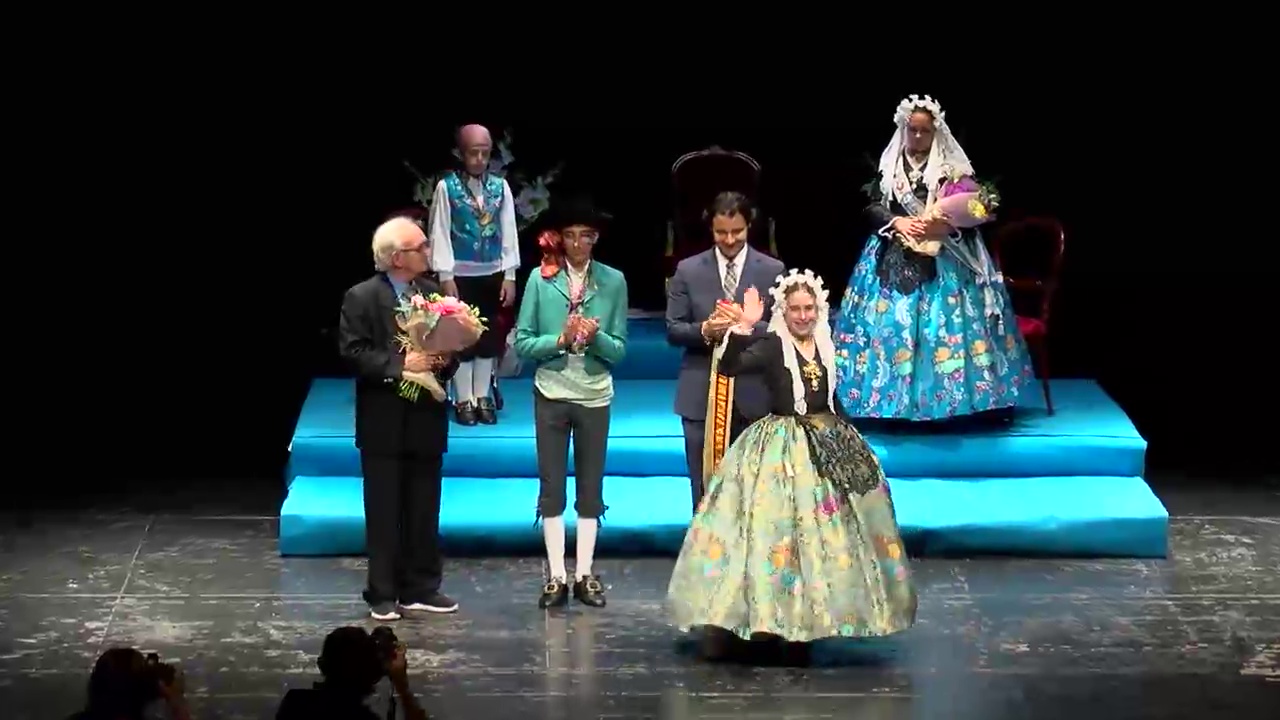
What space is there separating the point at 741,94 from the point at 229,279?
2.45 m

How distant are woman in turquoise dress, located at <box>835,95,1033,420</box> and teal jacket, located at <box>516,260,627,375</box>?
1215mm

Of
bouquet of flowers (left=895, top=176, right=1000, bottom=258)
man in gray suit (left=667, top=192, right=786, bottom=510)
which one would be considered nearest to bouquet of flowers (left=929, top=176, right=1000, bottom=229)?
bouquet of flowers (left=895, top=176, right=1000, bottom=258)

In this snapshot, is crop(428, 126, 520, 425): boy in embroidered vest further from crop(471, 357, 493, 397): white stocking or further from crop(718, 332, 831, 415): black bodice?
crop(718, 332, 831, 415): black bodice

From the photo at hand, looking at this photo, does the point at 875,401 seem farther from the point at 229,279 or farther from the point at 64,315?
the point at 64,315

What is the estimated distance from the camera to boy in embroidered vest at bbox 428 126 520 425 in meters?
8.32

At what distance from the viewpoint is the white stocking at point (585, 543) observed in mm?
7480

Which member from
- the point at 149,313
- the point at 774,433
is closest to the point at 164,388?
the point at 149,313

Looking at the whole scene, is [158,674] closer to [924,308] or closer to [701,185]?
[924,308]

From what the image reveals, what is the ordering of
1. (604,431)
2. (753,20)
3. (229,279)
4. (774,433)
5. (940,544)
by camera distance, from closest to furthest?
(774,433) < (604,431) < (940,544) < (753,20) < (229,279)

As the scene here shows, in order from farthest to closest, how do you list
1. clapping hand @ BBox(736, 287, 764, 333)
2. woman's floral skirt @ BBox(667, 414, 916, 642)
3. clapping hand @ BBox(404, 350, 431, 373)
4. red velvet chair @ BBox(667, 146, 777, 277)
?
1. red velvet chair @ BBox(667, 146, 777, 277)
2. clapping hand @ BBox(404, 350, 431, 373)
3. clapping hand @ BBox(736, 287, 764, 333)
4. woman's floral skirt @ BBox(667, 414, 916, 642)

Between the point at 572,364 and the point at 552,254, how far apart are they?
35 centimetres

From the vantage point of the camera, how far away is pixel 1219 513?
8.58 meters

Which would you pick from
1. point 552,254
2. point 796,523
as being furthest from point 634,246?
point 796,523

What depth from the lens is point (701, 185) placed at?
9.43 m
